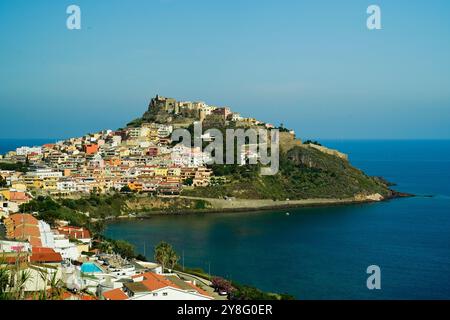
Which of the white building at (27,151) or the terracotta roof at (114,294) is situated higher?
the white building at (27,151)

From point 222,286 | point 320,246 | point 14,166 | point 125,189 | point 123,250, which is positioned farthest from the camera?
point 14,166

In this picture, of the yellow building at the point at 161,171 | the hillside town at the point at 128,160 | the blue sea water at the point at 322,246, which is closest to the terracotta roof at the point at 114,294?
the blue sea water at the point at 322,246

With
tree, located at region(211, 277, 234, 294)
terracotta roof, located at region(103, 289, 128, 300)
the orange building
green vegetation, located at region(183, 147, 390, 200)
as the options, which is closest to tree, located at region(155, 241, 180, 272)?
tree, located at region(211, 277, 234, 294)

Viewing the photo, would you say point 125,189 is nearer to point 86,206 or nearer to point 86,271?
point 86,206

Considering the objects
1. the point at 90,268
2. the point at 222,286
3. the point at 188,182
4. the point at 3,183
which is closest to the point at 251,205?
the point at 188,182

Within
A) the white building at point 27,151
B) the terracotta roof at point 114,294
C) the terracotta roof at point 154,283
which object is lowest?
the terracotta roof at point 114,294

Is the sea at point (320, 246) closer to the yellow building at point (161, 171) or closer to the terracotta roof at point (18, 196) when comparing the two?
the terracotta roof at point (18, 196)

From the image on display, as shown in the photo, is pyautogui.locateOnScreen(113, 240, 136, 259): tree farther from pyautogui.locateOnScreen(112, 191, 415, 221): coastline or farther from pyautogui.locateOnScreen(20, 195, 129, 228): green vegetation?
pyautogui.locateOnScreen(112, 191, 415, 221): coastline
